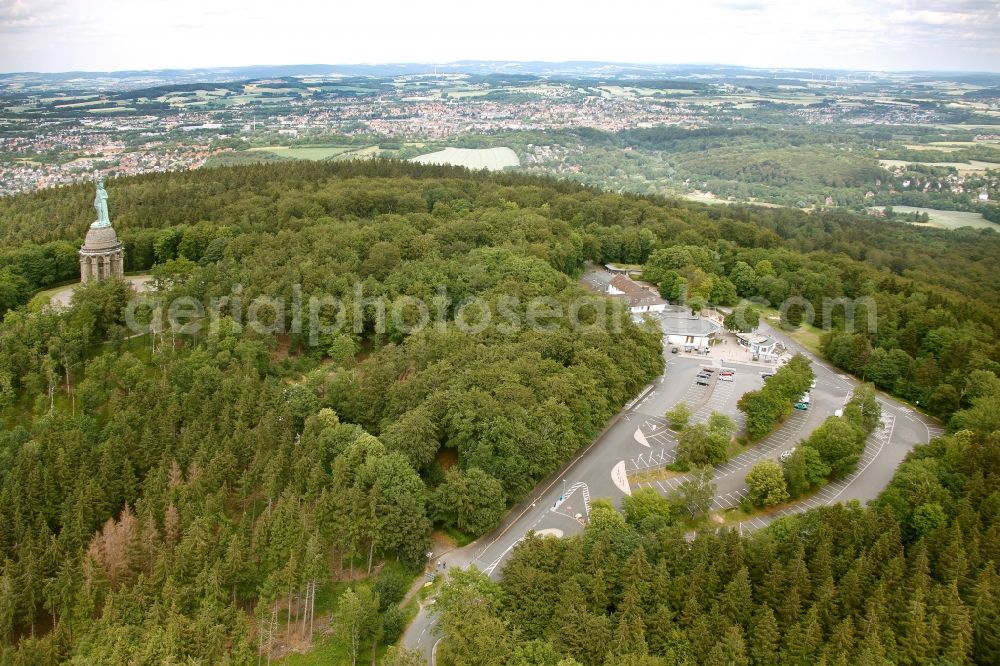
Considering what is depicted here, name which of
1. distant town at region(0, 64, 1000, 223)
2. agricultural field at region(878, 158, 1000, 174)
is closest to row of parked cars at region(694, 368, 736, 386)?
distant town at region(0, 64, 1000, 223)

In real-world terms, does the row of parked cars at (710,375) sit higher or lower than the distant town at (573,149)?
lower

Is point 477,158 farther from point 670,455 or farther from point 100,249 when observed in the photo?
point 670,455

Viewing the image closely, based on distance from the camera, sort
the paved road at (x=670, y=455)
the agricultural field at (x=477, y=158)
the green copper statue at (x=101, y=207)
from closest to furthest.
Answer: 1. the paved road at (x=670, y=455)
2. the green copper statue at (x=101, y=207)
3. the agricultural field at (x=477, y=158)

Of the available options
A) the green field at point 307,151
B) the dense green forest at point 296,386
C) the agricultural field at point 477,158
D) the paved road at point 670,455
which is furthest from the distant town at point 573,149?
the paved road at point 670,455

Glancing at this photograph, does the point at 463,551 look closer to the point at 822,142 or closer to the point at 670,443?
the point at 670,443

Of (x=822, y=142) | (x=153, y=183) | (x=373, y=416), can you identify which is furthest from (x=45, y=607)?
(x=822, y=142)

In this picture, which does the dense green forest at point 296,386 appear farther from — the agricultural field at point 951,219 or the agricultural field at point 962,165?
the agricultural field at point 962,165

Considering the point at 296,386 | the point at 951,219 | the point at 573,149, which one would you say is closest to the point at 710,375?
the point at 296,386
